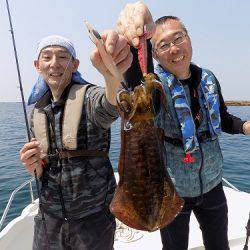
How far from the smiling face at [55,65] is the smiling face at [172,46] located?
2.77ft

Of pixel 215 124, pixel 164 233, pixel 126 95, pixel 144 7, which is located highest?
pixel 144 7

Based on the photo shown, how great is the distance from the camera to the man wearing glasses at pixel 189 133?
2.93 metres

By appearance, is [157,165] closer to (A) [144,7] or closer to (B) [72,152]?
(A) [144,7]

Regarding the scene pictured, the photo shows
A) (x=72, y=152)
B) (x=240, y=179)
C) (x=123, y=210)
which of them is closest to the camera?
(x=123, y=210)

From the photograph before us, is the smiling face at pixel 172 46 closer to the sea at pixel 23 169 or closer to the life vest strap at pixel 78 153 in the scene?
the life vest strap at pixel 78 153

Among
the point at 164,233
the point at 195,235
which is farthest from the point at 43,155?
the point at 195,235

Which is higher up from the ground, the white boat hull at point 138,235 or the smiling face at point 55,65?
the smiling face at point 55,65

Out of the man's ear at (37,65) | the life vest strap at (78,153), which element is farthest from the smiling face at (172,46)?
the man's ear at (37,65)

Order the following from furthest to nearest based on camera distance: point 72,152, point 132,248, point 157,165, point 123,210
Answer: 1. point 132,248
2. point 72,152
3. point 123,210
4. point 157,165

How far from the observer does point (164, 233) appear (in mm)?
3117

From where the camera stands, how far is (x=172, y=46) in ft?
9.45

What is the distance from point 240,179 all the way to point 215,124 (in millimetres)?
8809

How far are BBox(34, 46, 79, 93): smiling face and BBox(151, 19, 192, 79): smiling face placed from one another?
0.84 m

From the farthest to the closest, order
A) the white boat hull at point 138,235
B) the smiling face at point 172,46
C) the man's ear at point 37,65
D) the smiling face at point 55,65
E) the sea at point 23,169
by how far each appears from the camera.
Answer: the sea at point 23,169 < the white boat hull at point 138,235 < the man's ear at point 37,65 < the smiling face at point 55,65 < the smiling face at point 172,46
